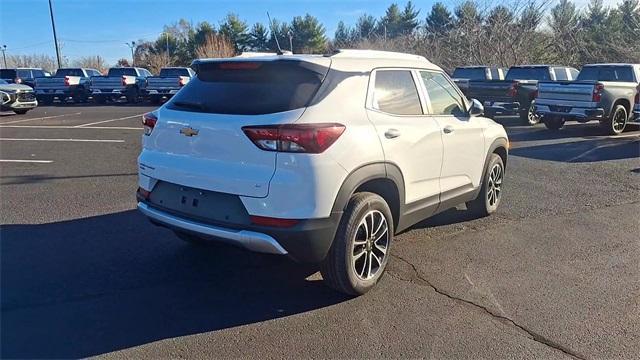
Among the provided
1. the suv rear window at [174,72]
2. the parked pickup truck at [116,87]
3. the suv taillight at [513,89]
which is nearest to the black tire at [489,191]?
the suv taillight at [513,89]

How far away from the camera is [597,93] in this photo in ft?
41.4

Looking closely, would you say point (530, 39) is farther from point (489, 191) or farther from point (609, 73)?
point (489, 191)

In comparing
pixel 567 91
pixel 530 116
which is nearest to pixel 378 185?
pixel 567 91

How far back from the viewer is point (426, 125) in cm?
439

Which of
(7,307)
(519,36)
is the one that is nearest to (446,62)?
(519,36)

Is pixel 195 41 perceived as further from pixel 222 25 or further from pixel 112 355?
pixel 112 355

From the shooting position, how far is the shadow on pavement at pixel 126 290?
3.21 meters

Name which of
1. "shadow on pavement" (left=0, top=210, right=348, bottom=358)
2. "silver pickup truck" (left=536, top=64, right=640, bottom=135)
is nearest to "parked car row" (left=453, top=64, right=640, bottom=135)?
"silver pickup truck" (left=536, top=64, right=640, bottom=135)

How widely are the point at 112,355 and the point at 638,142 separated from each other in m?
13.2

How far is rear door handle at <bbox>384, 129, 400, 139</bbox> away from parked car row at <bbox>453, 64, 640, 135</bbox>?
→ 10.9 metres

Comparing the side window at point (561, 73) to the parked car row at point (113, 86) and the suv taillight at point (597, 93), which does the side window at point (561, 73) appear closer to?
the suv taillight at point (597, 93)

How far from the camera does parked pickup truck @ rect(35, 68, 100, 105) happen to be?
88.5 ft

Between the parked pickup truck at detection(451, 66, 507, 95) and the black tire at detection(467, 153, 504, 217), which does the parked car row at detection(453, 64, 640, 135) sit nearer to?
the parked pickup truck at detection(451, 66, 507, 95)

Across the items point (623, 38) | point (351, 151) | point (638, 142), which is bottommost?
point (638, 142)
